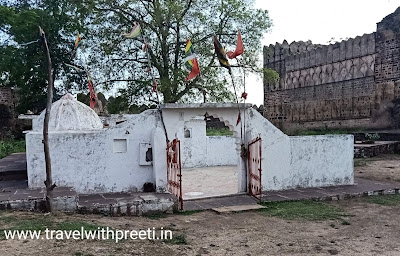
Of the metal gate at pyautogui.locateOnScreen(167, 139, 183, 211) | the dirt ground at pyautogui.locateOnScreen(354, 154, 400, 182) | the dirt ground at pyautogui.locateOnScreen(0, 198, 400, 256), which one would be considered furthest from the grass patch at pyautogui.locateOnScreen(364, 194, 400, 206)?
the metal gate at pyautogui.locateOnScreen(167, 139, 183, 211)

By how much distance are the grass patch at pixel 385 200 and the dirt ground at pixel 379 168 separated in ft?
6.91

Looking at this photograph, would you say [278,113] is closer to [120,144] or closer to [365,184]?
[365,184]

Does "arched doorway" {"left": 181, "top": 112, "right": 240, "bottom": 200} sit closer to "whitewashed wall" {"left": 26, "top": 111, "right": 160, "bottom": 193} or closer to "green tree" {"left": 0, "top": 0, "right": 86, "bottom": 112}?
"whitewashed wall" {"left": 26, "top": 111, "right": 160, "bottom": 193}

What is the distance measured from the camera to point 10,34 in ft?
57.9

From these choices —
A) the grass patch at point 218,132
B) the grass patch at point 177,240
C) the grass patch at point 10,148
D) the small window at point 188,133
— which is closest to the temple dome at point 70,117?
the grass patch at point 177,240

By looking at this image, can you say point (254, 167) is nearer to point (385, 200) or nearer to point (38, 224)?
point (385, 200)

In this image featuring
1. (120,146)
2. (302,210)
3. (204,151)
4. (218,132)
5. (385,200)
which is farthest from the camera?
(218,132)

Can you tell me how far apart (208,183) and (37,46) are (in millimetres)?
12590

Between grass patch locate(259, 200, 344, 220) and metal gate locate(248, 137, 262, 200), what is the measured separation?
590 mm

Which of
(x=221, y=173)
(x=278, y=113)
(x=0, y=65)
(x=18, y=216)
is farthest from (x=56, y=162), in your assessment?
(x=278, y=113)

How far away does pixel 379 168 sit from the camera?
12.0 m

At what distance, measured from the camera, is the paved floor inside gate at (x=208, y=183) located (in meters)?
8.73

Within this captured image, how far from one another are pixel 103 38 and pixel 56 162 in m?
8.72

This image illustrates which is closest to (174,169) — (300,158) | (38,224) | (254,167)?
(254,167)
